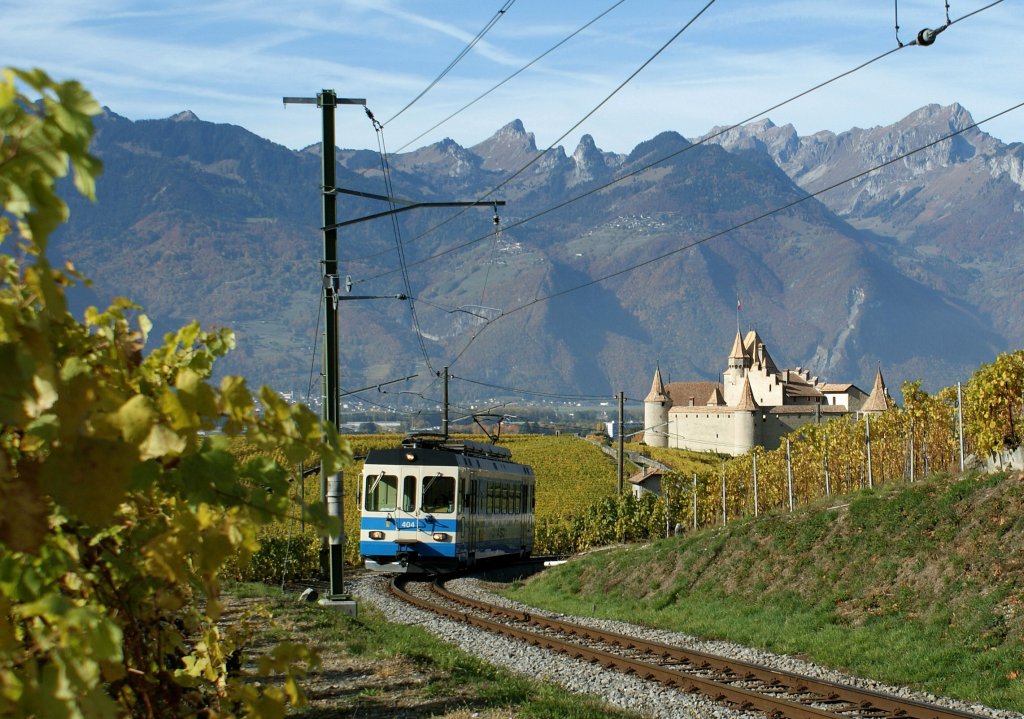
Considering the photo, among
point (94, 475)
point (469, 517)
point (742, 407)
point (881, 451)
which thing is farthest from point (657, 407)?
point (94, 475)

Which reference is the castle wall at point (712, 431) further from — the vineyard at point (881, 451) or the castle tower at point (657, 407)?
the vineyard at point (881, 451)

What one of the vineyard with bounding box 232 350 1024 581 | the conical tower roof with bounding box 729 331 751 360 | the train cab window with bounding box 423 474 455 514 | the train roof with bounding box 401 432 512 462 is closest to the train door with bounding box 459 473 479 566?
the train cab window with bounding box 423 474 455 514

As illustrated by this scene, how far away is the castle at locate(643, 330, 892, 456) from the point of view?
508ft

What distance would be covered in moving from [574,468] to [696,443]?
74.2 meters

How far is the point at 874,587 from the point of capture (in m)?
17.0

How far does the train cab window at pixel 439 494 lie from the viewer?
2767 centimetres

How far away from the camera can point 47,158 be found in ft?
6.95

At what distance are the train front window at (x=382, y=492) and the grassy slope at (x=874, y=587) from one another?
5.20 m

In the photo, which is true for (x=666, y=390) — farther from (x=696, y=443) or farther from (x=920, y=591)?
(x=920, y=591)

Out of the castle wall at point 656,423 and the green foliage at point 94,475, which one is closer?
the green foliage at point 94,475

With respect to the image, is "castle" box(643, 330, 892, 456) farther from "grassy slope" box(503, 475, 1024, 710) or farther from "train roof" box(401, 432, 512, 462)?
"grassy slope" box(503, 475, 1024, 710)

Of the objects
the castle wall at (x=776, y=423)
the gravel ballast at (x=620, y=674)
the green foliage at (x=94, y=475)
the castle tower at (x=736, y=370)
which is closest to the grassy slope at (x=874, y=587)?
the gravel ballast at (x=620, y=674)

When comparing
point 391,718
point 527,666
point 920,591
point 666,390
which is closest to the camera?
point 391,718

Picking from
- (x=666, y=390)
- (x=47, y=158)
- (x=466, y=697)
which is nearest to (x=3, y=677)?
(x=47, y=158)
